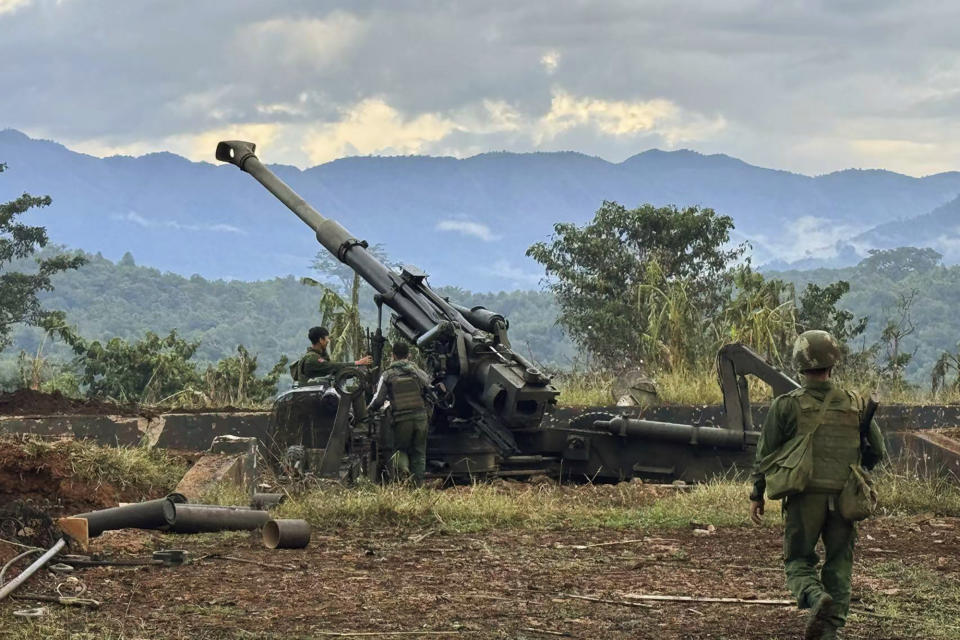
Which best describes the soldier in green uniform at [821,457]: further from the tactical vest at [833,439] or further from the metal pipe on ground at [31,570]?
the metal pipe on ground at [31,570]

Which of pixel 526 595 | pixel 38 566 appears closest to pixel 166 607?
pixel 38 566

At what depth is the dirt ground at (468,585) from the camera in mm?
7398

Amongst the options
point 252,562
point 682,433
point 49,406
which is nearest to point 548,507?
point 682,433

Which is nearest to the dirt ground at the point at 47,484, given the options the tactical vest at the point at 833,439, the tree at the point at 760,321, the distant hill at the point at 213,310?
the tactical vest at the point at 833,439

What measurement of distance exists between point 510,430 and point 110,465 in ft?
11.6

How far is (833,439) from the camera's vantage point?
7.33 meters

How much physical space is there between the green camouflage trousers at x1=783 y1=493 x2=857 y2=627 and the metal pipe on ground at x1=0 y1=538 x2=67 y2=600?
12.3 feet

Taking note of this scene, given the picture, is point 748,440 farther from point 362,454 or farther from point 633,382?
point 633,382

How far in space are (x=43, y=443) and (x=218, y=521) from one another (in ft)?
8.86

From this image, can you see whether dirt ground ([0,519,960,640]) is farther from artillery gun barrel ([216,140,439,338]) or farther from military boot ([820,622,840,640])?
artillery gun barrel ([216,140,439,338])

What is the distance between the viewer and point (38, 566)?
8.43m

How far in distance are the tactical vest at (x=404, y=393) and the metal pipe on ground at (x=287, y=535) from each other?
3315 mm

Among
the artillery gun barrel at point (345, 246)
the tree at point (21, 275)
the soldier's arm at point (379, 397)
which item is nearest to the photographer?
the soldier's arm at point (379, 397)

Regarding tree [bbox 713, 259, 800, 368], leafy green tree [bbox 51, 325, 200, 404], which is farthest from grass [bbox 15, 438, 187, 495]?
leafy green tree [bbox 51, 325, 200, 404]
